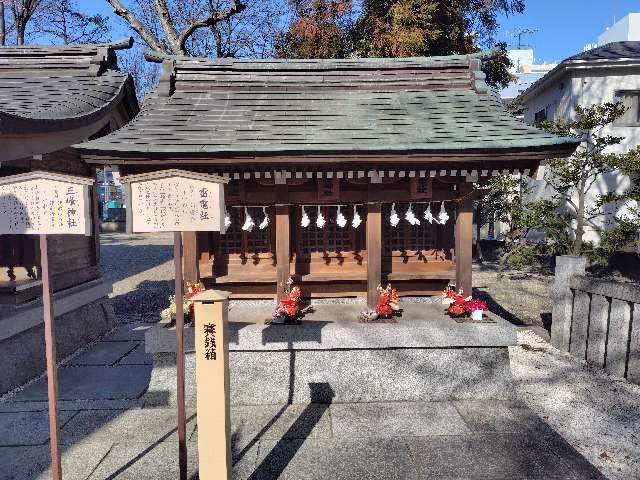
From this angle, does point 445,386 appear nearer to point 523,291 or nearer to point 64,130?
point 64,130

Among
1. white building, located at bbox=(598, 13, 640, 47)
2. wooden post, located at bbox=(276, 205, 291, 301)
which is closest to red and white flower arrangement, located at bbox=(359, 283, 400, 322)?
wooden post, located at bbox=(276, 205, 291, 301)

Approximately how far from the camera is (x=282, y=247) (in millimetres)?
6980

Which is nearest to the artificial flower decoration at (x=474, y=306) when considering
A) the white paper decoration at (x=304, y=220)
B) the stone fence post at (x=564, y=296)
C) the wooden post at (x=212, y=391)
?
the stone fence post at (x=564, y=296)

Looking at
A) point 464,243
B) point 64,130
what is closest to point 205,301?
point 464,243

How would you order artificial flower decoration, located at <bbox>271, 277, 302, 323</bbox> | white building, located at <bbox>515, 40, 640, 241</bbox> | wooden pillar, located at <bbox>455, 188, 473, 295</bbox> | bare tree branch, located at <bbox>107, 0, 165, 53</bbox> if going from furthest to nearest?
bare tree branch, located at <bbox>107, 0, 165, 53</bbox> < white building, located at <bbox>515, 40, 640, 241</bbox> < wooden pillar, located at <bbox>455, 188, 473, 295</bbox> < artificial flower decoration, located at <bbox>271, 277, 302, 323</bbox>

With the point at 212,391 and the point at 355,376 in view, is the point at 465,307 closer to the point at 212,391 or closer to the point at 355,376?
the point at 355,376

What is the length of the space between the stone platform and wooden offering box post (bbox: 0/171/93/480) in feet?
7.40

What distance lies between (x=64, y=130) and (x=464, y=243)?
7021 millimetres

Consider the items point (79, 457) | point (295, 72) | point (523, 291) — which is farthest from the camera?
point (523, 291)

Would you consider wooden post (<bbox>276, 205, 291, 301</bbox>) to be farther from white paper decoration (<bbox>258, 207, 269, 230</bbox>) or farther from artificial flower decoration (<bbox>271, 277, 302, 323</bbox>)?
artificial flower decoration (<bbox>271, 277, 302, 323</bbox>)

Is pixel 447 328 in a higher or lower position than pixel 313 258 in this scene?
lower

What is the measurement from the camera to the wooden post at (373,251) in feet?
22.8

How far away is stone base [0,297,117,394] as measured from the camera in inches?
272

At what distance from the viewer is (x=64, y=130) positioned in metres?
7.11
